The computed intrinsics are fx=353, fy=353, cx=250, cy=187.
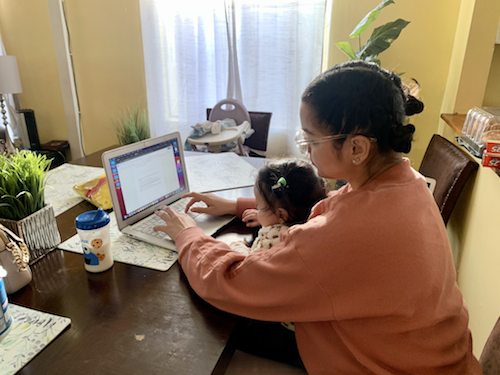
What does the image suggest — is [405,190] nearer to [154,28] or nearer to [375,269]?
[375,269]

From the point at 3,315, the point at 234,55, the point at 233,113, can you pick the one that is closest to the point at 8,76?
the point at 234,55

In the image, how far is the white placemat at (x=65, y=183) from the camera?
1332 mm

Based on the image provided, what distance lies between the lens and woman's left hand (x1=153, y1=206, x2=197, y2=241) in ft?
3.35

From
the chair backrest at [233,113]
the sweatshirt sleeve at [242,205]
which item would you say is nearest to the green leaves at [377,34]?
the chair backrest at [233,113]

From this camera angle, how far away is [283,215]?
40.4 inches

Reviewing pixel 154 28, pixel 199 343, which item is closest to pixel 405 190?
pixel 199 343

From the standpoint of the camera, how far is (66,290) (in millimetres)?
846

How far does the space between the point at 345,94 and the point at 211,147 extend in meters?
1.73

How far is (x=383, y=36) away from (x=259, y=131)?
104 centimetres

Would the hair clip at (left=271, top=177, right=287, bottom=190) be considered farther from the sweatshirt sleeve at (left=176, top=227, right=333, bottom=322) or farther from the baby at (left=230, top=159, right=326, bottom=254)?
the sweatshirt sleeve at (left=176, top=227, right=333, bottom=322)

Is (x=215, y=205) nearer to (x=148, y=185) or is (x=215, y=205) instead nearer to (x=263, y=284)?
(x=148, y=185)

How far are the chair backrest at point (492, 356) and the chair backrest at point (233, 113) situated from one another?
6.96 feet

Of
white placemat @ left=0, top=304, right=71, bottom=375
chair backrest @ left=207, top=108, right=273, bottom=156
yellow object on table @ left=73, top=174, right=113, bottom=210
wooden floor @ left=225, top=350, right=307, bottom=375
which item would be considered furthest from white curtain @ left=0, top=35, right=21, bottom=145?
wooden floor @ left=225, top=350, right=307, bottom=375

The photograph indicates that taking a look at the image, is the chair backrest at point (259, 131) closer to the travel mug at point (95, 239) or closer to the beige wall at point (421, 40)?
the beige wall at point (421, 40)
